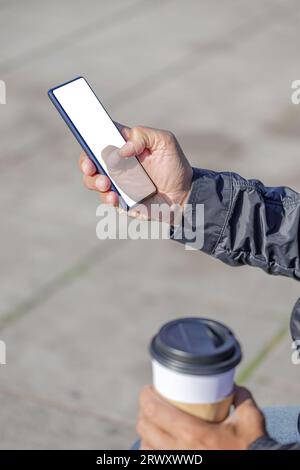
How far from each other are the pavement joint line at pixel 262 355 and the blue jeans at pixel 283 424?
1.65 m

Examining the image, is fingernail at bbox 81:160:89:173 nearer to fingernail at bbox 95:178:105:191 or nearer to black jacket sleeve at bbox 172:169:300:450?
fingernail at bbox 95:178:105:191

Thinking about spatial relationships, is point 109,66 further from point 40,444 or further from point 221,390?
point 221,390

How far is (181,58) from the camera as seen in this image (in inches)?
314

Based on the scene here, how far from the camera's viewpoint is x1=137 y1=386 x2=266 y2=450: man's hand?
5.05ft

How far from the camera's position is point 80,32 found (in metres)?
8.62

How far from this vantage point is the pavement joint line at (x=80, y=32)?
25.6ft

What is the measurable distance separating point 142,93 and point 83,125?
194 inches

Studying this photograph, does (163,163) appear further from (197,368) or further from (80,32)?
(80,32)

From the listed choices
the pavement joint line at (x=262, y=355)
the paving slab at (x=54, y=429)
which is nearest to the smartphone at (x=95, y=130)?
the paving slab at (x=54, y=429)

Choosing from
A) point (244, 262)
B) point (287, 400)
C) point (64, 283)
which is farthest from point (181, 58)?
point (244, 262)

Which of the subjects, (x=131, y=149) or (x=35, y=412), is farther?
(x=35, y=412)

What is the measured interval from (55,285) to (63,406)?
1010 millimetres

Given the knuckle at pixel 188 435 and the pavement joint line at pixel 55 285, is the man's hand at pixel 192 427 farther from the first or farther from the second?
the pavement joint line at pixel 55 285

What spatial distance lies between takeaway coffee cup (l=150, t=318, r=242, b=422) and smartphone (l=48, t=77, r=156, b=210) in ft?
2.96
